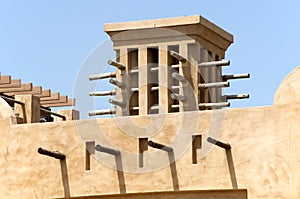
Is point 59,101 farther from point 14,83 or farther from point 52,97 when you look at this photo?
point 14,83

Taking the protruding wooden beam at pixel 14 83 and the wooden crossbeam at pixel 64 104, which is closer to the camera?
the protruding wooden beam at pixel 14 83

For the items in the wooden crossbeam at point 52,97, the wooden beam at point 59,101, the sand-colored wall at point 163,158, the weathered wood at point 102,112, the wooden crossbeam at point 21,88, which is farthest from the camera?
the wooden beam at point 59,101

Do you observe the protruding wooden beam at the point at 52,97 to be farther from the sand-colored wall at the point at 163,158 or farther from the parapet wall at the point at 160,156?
the sand-colored wall at the point at 163,158

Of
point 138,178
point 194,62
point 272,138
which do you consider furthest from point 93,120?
point 194,62

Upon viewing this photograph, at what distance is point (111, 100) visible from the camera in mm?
26969

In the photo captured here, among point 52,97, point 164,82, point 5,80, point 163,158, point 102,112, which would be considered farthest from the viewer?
point 52,97

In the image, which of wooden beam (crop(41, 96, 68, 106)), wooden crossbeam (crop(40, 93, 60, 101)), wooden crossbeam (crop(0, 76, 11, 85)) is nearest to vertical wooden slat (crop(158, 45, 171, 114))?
wooden beam (crop(41, 96, 68, 106))

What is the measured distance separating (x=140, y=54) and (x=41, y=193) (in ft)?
22.5

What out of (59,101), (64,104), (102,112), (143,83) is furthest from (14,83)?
(143,83)

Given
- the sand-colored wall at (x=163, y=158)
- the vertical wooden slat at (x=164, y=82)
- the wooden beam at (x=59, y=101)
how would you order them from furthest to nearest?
the wooden beam at (x=59, y=101)
the vertical wooden slat at (x=164, y=82)
the sand-colored wall at (x=163, y=158)

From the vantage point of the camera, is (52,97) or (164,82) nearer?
(164,82)

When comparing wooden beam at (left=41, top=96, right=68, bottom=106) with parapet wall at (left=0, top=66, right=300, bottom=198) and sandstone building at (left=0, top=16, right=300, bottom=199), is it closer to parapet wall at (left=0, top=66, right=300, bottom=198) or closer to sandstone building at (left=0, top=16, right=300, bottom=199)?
sandstone building at (left=0, top=16, right=300, bottom=199)

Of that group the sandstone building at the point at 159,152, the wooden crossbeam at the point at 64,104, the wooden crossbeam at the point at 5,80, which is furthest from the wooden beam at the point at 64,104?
the sandstone building at the point at 159,152

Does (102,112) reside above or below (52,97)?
below
